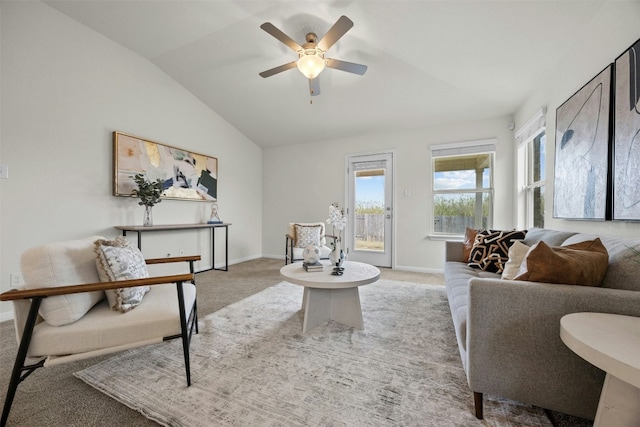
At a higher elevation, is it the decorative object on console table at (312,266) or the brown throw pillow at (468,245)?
the brown throw pillow at (468,245)

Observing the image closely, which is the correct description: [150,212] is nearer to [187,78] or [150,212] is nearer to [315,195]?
[187,78]

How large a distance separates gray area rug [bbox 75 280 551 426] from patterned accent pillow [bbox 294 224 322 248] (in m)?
1.88

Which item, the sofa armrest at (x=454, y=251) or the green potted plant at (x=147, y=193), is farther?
the green potted plant at (x=147, y=193)

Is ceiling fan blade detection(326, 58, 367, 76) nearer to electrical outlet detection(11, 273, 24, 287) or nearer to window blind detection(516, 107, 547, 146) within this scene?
window blind detection(516, 107, 547, 146)

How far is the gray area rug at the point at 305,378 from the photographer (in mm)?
1216

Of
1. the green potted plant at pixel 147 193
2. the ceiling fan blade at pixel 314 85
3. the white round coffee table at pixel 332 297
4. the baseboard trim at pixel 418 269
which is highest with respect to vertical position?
the ceiling fan blade at pixel 314 85

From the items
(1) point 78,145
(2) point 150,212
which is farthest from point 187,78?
(2) point 150,212

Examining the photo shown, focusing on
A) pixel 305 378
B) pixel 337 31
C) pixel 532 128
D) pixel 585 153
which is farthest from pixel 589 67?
pixel 305 378

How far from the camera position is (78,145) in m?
2.80

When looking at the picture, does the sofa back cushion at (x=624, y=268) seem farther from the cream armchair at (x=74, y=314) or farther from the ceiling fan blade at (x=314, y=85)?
the ceiling fan blade at (x=314, y=85)

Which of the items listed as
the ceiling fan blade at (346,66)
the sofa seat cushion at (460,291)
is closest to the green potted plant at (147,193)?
the ceiling fan blade at (346,66)

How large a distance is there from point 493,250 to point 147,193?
12.5 ft

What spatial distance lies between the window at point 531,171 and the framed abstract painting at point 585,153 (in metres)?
0.63

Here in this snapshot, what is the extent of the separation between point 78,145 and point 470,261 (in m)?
4.28
